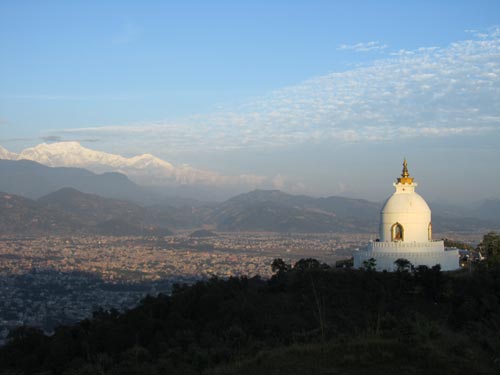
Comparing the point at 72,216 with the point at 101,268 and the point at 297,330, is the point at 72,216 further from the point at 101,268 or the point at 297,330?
the point at 297,330

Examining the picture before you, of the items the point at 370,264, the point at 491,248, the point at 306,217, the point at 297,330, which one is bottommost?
the point at 297,330

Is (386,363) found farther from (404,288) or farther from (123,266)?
(123,266)

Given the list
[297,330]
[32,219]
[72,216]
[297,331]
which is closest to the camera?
[297,331]

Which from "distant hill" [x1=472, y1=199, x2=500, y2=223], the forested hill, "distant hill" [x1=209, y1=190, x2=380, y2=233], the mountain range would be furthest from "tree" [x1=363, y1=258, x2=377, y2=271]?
"distant hill" [x1=472, y1=199, x2=500, y2=223]

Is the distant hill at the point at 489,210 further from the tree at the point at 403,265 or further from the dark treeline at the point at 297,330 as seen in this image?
the dark treeline at the point at 297,330

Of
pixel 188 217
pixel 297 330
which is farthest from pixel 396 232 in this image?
pixel 188 217

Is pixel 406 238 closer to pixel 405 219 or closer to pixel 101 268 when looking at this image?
pixel 405 219

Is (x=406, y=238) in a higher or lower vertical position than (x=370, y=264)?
higher

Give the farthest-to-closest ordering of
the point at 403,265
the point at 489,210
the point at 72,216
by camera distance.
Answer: the point at 489,210
the point at 72,216
the point at 403,265

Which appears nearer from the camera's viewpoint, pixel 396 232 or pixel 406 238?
pixel 406 238
